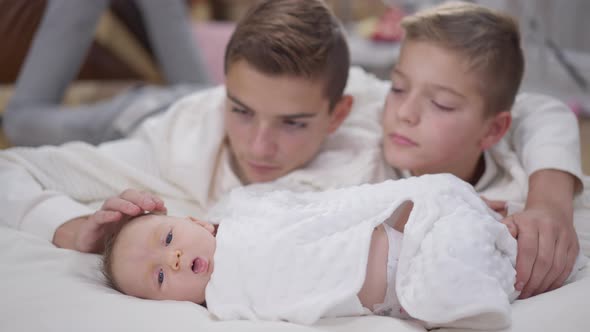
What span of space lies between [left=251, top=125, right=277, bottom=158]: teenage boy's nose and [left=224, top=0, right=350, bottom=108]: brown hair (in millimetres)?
106

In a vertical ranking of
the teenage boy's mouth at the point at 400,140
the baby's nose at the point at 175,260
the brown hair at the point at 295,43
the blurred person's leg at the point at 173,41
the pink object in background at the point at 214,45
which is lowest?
the pink object in background at the point at 214,45

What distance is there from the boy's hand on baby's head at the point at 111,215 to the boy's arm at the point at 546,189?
1.75 ft

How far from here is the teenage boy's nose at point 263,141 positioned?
1108mm

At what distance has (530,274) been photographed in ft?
2.71

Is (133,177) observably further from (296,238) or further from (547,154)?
(547,154)

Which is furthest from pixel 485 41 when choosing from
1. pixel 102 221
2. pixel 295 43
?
pixel 102 221

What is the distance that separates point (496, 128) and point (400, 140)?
0.19 m

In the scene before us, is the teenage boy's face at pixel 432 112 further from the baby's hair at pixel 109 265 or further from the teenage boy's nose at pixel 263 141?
the baby's hair at pixel 109 265

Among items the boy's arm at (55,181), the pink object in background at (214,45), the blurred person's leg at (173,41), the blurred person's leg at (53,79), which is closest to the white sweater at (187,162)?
the boy's arm at (55,181)

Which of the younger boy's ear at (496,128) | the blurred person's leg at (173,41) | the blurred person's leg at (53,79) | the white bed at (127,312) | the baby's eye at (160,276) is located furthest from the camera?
the blurred person's leg at (173,41)

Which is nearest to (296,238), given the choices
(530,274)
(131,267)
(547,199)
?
(131,267)

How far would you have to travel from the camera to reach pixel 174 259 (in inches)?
31.4

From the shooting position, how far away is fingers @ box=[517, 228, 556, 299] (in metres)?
0.83

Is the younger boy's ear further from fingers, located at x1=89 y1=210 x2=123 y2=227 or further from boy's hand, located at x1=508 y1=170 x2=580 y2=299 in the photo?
fingers, located at x1=89 y1=210 x2=123 y2=227
